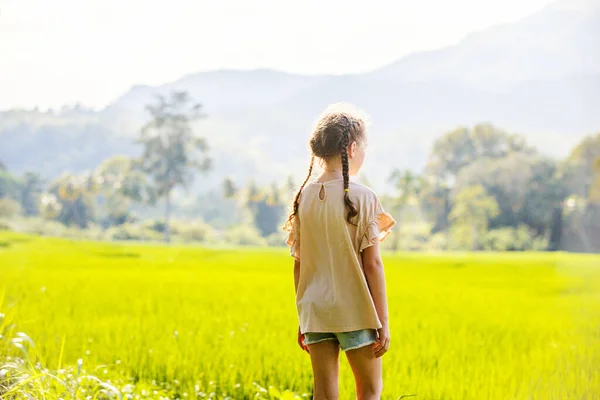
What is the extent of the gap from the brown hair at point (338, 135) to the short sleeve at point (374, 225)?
38 millimetres

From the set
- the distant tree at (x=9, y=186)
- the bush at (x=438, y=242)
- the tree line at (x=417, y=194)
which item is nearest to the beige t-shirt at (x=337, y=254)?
the tree line at (x=417, y=194)

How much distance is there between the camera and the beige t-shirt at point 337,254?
5.11 feet

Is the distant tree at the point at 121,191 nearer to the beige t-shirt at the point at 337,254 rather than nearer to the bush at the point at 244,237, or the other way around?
the bush at the point at 244,237

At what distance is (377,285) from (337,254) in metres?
0.11

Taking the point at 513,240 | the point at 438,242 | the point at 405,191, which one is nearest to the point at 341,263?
the point at 513,240

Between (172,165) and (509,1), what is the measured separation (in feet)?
41.2

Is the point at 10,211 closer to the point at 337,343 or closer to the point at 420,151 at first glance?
the point at 337,343

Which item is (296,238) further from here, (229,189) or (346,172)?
(229,189)

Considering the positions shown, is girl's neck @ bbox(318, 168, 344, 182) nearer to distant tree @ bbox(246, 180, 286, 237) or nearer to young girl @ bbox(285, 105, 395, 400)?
young girl @ bbox(285, 105, 395, 400)

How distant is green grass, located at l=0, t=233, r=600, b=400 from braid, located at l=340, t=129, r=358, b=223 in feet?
3.62

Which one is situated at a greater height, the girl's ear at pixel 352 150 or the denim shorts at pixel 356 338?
the girl's ear at pixel 352 150

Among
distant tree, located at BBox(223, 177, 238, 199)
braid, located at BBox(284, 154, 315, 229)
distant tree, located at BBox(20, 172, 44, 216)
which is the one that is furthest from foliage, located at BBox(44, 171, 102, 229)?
braid, located at BBox(284, 154, 315, 229)

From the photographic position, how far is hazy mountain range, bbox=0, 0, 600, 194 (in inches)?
1041

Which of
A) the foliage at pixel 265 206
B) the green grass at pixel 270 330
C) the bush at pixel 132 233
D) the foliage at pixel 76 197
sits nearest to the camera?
the green grass at pixel 270 330
